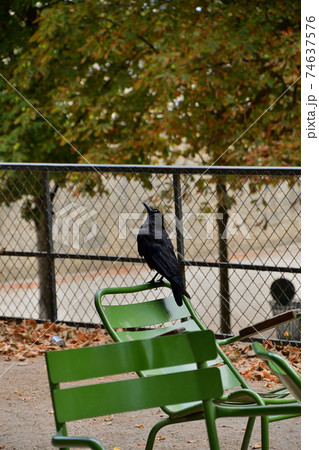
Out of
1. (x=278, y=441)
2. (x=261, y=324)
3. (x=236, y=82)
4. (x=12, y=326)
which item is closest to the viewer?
(x=261, y=324)

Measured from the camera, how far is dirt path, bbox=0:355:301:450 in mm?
3527

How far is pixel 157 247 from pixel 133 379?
1.65 meters

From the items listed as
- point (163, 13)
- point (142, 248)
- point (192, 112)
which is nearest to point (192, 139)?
point (192, 112)

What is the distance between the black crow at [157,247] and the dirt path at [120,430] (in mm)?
808

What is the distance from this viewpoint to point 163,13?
767 cm

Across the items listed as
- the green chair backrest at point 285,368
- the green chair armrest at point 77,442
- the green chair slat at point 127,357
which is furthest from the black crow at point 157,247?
the green chair armrest at point 77,442

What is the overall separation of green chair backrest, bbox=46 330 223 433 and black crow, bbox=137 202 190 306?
1343mm

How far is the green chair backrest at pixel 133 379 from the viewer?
1.89 metres

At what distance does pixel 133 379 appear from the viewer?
1986 mm

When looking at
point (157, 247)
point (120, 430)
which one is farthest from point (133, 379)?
point (120, 430)

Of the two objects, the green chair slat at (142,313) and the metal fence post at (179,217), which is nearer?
the green chair slat at (142,313)

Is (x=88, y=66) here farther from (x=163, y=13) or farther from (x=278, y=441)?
(x=278, y=441)

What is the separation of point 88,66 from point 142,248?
5.04 meters

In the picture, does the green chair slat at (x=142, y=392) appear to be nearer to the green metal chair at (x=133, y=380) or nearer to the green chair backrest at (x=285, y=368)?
the green metal chair at (x=133, y=380)
